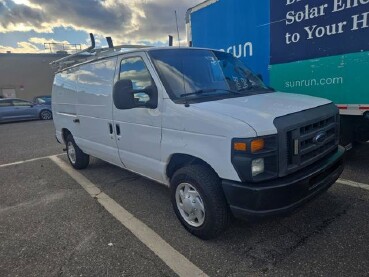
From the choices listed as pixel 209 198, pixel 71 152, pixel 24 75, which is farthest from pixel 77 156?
pixel 24 75

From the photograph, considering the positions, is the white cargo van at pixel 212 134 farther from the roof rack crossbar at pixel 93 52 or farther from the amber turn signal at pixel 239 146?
the roof rack crossbar at pixel 93 52

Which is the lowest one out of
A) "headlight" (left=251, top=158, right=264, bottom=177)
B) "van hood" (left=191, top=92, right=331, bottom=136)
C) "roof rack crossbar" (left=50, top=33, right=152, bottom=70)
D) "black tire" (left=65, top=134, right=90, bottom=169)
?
"black tire" (left=65, top=134, right=90, bottom=169)

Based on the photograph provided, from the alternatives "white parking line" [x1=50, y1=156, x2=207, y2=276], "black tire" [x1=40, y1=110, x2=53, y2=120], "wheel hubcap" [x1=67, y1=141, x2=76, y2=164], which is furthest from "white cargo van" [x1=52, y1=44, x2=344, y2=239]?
"black tire" [x1=40, y1=110, x2=53, y2=120]

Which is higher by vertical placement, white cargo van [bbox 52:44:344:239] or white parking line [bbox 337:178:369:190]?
white cargo van [bbox 52:44:344:239]

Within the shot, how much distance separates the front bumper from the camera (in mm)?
2625

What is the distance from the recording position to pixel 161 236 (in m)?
3.32

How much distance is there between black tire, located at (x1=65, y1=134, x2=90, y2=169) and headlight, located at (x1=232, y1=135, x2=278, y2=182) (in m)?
4.03

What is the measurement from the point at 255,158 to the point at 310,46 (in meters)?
2.90

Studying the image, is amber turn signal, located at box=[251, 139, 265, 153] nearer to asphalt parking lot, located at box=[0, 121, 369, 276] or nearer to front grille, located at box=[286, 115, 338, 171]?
front grille, located at box=[286, 115, 338, 171]

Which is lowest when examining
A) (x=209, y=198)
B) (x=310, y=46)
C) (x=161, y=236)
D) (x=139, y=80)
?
(x=161, y=236)

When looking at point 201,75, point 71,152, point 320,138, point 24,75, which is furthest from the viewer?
point 24,75

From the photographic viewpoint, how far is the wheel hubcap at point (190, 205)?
123 inches

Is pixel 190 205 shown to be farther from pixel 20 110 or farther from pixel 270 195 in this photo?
pixel 20 110

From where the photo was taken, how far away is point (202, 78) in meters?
3.57
